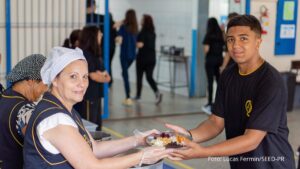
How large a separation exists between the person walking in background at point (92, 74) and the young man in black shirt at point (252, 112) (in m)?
3.00

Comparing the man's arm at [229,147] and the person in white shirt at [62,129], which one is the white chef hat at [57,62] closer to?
the person in white shirt at [62,129]

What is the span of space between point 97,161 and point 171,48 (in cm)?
812

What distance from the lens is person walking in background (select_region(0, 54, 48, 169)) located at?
108 inches

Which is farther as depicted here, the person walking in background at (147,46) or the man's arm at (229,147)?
the person walking in background at (147,46)

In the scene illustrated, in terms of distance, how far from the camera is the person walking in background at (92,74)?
5516 mm

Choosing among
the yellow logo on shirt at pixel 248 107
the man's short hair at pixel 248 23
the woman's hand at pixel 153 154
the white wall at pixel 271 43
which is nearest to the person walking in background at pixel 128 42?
the white wall at pixel 271 43

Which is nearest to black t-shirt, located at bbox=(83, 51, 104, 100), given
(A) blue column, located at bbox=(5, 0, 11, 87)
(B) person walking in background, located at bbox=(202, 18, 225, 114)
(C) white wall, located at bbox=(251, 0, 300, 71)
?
(A) blue column, located at bbox=(5, 0, 11, 87)

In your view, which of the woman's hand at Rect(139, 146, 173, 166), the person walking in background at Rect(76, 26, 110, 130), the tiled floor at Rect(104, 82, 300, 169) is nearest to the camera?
the woman's hand at Rect(139, 146, 173, 166)

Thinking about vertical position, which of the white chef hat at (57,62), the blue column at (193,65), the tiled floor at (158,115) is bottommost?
the tiled floor at (158,115)

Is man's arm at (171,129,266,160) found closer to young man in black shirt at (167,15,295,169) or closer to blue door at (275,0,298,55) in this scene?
young man in black shirt at (167,15,295,169)

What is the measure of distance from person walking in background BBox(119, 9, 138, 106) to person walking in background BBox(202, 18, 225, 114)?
1.34 metres

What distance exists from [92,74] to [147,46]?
10.9 ft

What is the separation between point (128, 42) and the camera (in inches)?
346

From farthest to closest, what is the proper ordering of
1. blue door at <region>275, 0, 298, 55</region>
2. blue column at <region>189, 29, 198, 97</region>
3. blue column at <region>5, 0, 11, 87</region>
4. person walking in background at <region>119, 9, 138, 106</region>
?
blue column at <region>189, 29, 198, 97</region> < blue door at <region>275, 0, 298, 55</region> < person walking in background at <region>119, 9, 138, 106</region> < blue column at <region>5, 0, 11, 87</region>
